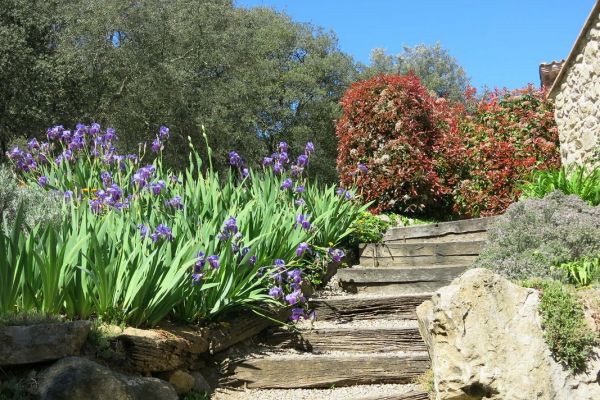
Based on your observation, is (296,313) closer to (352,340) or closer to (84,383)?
(352,340)

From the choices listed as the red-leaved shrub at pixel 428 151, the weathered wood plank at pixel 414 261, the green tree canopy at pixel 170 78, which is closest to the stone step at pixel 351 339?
the weathered wood plank at pixel 414 261

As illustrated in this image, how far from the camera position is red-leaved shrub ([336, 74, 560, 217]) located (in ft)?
32.4

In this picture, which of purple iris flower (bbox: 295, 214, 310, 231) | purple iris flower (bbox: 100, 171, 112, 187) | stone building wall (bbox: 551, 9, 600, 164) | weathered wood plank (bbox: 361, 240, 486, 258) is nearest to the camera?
purple iris flower (bbox: 295, 214, 310, 231)

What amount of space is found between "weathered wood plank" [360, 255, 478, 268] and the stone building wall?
127 inches

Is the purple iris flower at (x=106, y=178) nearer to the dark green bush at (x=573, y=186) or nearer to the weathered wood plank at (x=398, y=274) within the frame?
the weathered wood plank at (x=398, y=274)

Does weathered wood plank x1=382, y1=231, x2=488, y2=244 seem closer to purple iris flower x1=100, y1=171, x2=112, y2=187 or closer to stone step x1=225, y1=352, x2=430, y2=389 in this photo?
stone step x1=225, y1=352, x2=430, y2=389

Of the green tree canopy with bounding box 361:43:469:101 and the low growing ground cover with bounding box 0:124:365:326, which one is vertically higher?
the green tree canopy with bounding box 361:43:469:101

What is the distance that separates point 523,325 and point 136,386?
7.64ft

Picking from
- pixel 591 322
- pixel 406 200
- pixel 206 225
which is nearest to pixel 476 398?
pixel 591 322

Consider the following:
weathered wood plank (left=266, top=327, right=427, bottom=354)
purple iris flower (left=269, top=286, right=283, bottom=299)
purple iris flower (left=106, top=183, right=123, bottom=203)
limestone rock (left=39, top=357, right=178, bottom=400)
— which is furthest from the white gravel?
purple iris flower (left=106, top=183, right=123, bottom=203)

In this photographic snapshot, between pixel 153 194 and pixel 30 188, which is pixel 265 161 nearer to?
pixel 153 194

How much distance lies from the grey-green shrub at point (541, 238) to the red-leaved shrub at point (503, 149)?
→ 4.07 meters

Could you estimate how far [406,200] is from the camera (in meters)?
9.80

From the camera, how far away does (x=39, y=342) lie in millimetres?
3773
